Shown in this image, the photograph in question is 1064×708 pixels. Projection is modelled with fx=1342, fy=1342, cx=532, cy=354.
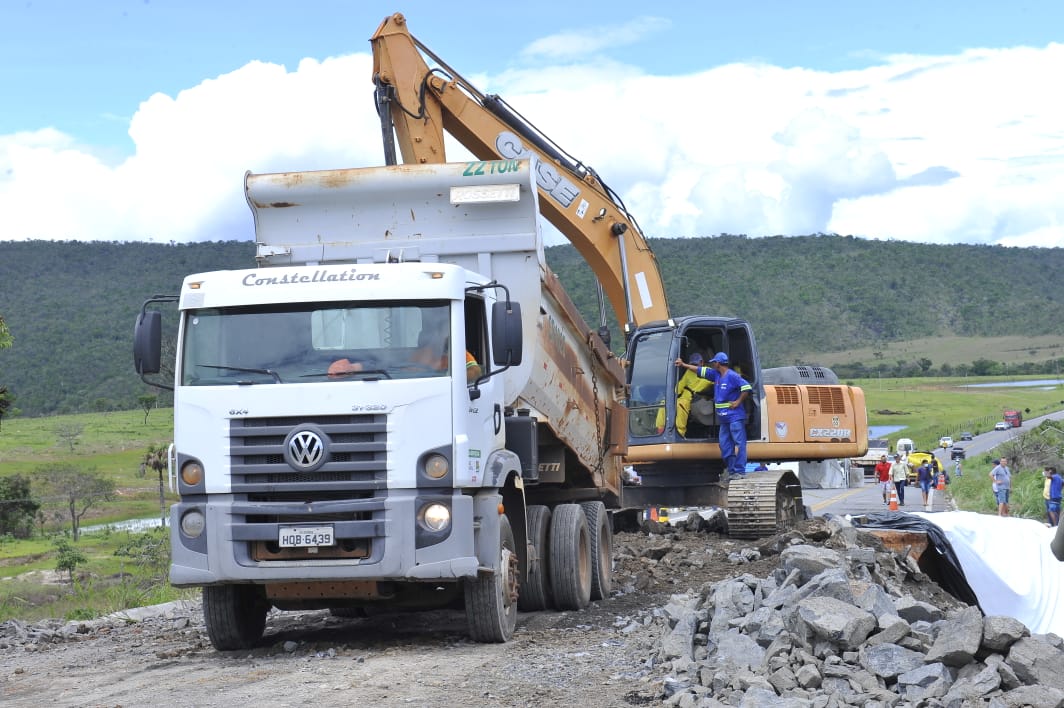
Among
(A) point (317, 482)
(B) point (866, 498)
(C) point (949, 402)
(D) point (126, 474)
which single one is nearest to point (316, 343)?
(A) point (317, 482)

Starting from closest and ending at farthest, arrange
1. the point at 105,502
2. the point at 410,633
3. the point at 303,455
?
1. the point at 303,455
2. the point at 410,633
3. the point at 105,502

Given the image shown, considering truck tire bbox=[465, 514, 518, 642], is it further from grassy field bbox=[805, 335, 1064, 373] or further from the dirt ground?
grassy field bbox=[805, 335, 1064, 373]

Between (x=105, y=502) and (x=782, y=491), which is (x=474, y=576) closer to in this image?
(x=782, y=491)

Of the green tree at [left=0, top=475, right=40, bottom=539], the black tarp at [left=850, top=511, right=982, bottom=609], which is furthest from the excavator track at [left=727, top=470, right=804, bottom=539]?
the green tree at [left=0, top=475, right=40, bottom=539]

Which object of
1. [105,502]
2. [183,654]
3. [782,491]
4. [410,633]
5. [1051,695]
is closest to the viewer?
[1051,695]

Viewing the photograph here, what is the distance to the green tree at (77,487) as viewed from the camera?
5562cm

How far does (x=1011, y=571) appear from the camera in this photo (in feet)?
49.3

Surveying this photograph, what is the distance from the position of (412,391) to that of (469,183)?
2501 mm

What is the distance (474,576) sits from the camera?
9.70 meters

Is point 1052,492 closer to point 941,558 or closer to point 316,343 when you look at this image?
point 941,558

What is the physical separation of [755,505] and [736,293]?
104425 mm

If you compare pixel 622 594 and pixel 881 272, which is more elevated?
pixel 881 272

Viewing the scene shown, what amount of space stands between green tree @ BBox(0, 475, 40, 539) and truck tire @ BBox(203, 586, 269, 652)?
132 ft

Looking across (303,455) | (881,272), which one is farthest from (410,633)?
(881,272)
